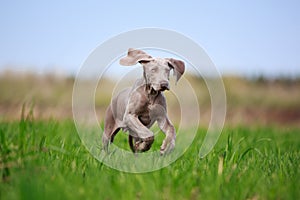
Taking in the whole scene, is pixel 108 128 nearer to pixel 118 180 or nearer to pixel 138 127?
pixel 138 127

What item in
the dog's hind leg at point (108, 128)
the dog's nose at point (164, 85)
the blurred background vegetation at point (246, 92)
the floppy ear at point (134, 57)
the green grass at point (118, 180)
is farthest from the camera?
the blurred background vegetation at point (246, 92)

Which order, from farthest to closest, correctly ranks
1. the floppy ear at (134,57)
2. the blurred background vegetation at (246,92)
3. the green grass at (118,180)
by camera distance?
1. the blurred background vegetation at (246,92)
2. the floppy ear at (134,57)
3. the green grass at (118,180)

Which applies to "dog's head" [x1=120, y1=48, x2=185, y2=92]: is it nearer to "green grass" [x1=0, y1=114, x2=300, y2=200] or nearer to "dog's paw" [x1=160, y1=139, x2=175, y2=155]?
"dog's paw" [x1=160, y1=139, x2=175, y2=155]

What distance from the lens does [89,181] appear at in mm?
2398

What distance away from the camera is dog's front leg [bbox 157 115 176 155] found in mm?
3002

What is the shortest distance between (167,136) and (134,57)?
0.59 m

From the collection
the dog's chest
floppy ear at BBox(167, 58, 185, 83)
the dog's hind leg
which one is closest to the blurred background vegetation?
the dog's hind leg

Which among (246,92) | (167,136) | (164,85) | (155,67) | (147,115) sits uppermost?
(155,67)

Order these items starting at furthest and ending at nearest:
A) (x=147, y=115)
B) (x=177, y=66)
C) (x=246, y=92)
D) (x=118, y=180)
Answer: (x=246, y=92)
(x=147, y=115)
(x=177, y=66)
(x=118, y=180)

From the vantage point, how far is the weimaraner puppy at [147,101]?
2863 millimetres

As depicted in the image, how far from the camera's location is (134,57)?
3.00m

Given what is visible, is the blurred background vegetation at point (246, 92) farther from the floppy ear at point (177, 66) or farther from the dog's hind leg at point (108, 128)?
the floppy ear at point (177, 66)

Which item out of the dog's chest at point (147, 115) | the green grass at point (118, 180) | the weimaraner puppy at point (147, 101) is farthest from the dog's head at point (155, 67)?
the green grass at point (118, 180)

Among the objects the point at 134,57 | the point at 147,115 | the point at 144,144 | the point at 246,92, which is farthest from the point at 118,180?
the point at 246,92
